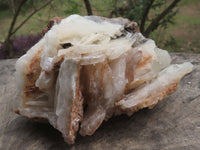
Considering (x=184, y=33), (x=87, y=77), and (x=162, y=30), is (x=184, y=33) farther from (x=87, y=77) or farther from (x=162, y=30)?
(x=87, y=77)

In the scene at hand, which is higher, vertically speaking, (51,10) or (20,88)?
(20,88)

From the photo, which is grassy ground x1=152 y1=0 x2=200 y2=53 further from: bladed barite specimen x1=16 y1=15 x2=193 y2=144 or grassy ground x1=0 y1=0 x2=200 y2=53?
bladed barite specimen x1=16 y1=15 x2=193 y2=144

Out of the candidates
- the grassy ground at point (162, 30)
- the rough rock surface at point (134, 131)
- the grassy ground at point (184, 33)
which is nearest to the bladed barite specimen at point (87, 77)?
the rough rock surface at point (134, 131)

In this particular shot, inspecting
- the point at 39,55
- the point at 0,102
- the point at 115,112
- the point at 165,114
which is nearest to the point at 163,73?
the point at 165,114

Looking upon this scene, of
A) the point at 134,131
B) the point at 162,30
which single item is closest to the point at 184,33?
the point at 162,30

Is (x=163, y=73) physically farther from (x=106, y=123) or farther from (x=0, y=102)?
(x=0, y=102)

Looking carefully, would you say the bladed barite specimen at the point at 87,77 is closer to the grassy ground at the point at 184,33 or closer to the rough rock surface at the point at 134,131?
the rough rock surface at the point at 134,131

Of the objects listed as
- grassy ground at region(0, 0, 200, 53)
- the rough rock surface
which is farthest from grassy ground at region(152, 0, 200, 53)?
the rough rock surface
